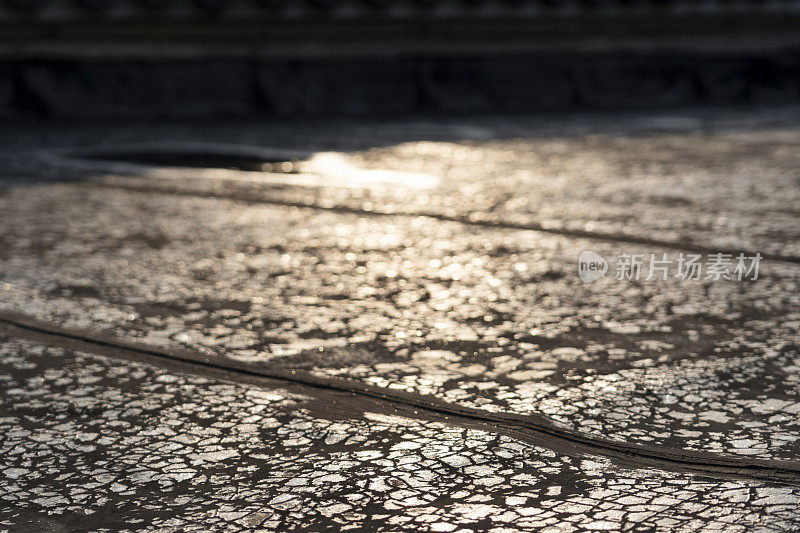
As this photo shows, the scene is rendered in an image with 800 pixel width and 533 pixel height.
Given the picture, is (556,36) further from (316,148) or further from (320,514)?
(320,514)

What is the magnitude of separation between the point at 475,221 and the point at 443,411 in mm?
2362

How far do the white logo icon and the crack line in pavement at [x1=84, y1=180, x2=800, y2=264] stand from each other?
309 mm

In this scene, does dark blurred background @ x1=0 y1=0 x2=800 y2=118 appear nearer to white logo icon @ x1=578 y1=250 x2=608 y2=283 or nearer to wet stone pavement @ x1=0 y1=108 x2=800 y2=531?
wet stone pavement @ x1=0 y1=108 x2=800 y2=531

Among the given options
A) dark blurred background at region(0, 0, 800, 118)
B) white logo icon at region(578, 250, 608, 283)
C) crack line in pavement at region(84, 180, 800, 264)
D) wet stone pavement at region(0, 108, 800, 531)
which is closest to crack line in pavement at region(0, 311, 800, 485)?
wet stone pavement at region(0, 108, 800, 531)

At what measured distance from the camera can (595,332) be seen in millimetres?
3275

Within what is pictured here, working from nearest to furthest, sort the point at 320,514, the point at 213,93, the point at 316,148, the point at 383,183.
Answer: the point at 320,514
the point at 383,183
the point at 316,148
the point at 213,93

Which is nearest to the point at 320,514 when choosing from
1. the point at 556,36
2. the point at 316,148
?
the point at 316,148

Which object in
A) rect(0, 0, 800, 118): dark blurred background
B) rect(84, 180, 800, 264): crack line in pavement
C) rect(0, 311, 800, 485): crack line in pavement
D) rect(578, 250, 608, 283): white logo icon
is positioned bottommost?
rect(0, 311, 800, 485): crack line in pavement

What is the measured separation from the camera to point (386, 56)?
9.77 metres

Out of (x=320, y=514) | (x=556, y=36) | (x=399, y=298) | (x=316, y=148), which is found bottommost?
(x=320, y=514)

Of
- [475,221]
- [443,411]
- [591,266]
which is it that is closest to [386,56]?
[475,221]

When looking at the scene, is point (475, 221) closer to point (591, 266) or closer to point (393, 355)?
point (591, 266)

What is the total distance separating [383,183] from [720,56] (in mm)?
6081

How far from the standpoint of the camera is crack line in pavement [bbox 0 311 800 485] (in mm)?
2307
